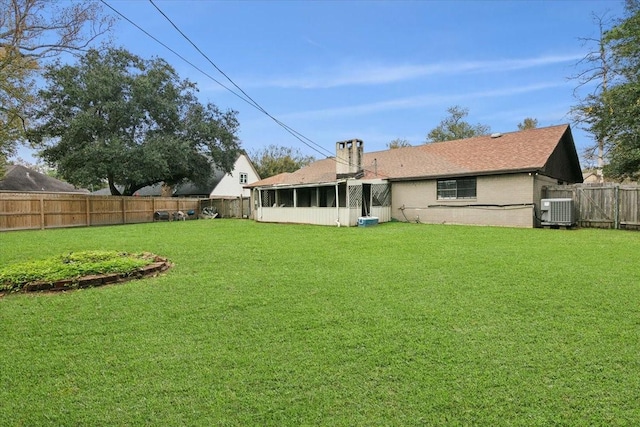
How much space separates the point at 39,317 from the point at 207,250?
4.54 metres

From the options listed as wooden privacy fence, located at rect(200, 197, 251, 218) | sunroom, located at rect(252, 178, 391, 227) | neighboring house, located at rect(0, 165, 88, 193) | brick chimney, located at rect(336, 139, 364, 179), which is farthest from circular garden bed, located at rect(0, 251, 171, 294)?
neighboring house, located at rect(0, 165, 88, 193)

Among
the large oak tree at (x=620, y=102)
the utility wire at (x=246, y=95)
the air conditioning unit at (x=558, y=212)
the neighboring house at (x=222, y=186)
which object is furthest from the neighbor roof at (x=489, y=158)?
the neighboring house at (x=222, y=186)

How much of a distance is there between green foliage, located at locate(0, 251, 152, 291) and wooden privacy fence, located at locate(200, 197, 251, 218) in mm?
17076

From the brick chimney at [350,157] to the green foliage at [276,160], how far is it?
2424 cm

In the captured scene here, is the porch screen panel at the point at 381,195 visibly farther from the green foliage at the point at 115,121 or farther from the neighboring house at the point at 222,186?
the neighboring house at the point at 222,186

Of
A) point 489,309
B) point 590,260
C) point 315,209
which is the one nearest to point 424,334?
point 489,309

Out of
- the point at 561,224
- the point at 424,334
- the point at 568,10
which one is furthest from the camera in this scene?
the point at 568,10

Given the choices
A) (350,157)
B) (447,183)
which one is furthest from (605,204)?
(350,157)

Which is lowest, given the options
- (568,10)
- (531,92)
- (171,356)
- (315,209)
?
(171,356)

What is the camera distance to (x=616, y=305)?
3936 millimetres

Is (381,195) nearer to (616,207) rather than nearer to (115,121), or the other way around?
(616,207)

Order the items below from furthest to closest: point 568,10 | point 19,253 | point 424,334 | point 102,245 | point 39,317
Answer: point 568,10 < point 102,245 < point 19,253 < point 39,317 < point 424,334

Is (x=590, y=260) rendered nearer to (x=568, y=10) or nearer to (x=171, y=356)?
(x=171, y=356)

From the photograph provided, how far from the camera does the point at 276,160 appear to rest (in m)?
42.8
